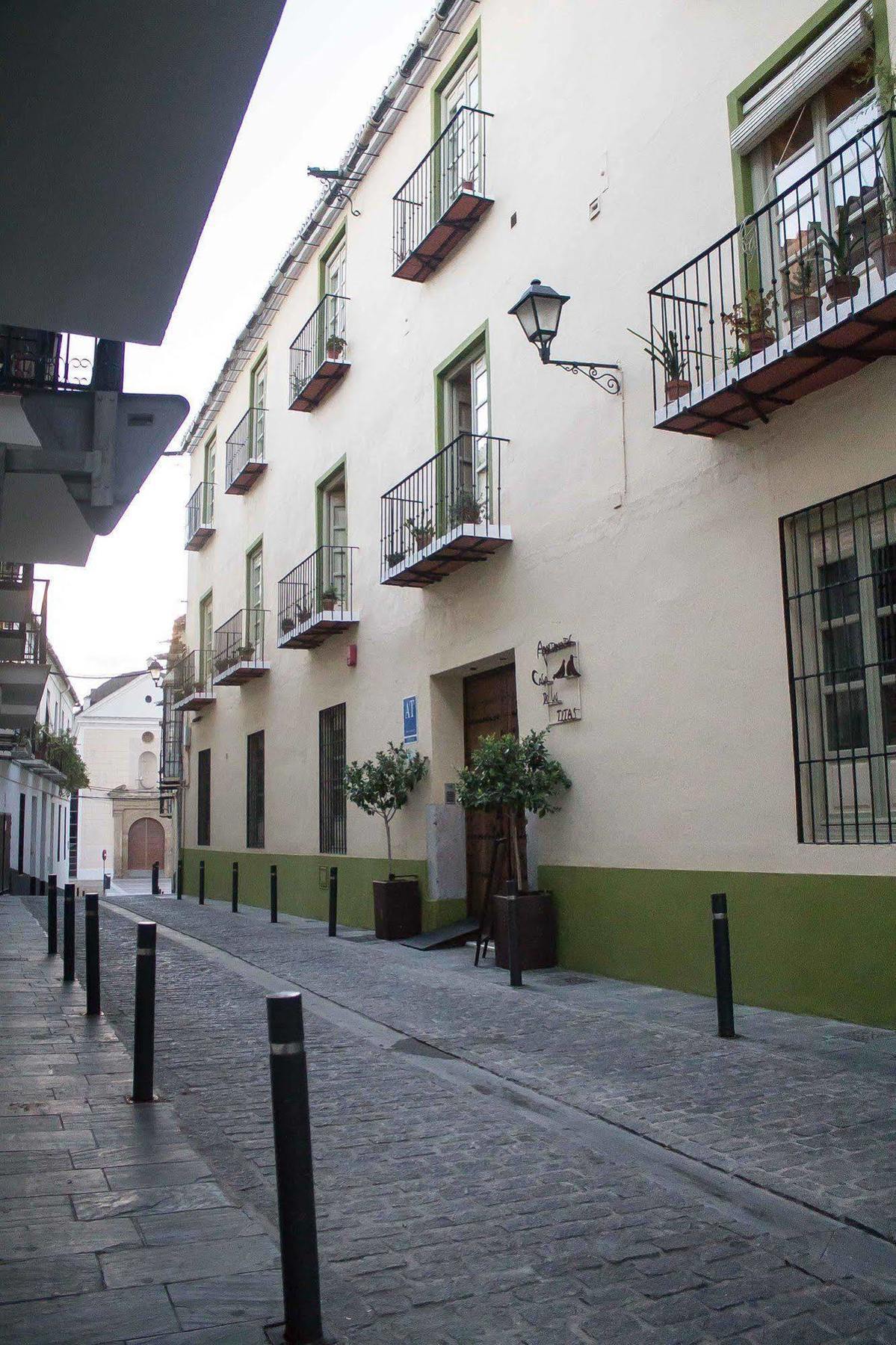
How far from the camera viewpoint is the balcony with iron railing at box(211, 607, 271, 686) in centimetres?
2022

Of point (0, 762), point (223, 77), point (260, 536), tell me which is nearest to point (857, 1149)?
point (223, 77)

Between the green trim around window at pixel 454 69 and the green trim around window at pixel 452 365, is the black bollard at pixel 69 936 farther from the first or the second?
the green trim around window at pixel 454 69

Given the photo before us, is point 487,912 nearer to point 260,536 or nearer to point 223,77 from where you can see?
point 223,77

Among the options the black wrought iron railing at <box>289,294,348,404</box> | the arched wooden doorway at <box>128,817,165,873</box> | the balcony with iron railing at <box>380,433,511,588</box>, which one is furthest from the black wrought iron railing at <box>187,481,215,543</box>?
the arched wooden doorway at <box>128,817,165,873</box>

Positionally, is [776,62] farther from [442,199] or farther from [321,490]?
[321,490]

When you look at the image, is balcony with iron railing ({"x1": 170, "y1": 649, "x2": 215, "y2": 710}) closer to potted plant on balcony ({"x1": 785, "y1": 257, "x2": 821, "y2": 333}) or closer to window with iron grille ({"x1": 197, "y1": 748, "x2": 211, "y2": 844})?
window with iron grille ({"x1": 197, "y1": 748, "x2": 211, "y2": 844})

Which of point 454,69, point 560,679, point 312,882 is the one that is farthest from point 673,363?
point 312,882

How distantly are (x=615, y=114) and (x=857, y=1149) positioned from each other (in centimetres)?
891

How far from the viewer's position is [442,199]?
1365 centimetres

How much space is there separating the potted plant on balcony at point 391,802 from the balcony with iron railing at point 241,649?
6180mm

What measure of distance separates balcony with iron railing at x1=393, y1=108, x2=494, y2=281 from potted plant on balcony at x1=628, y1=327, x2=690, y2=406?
4458 mm

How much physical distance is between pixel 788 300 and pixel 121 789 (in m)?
49.1

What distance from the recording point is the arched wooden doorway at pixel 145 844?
52.7 m

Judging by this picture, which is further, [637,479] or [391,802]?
[391,802]
